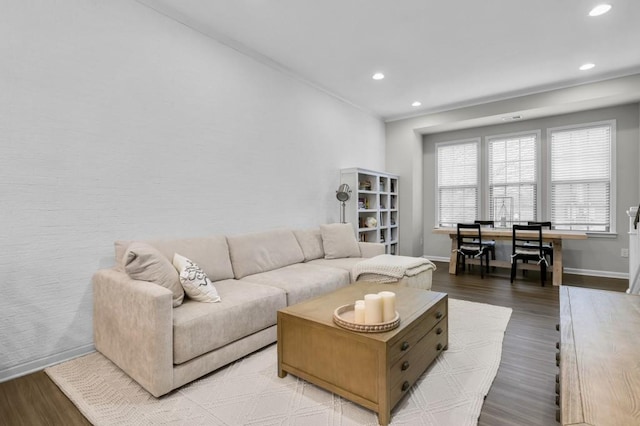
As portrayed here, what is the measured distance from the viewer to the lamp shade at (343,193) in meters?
4.78

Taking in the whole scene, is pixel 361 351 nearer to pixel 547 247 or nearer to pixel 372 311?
pixel 372 311

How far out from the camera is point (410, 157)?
6242mm

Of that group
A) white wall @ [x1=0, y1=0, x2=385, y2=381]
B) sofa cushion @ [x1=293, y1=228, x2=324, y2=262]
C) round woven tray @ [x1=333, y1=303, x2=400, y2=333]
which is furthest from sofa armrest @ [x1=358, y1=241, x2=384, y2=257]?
round woven tray @ [x1=333, y1=303, x2=400, y2=333]

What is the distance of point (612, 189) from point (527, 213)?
3.84 ft

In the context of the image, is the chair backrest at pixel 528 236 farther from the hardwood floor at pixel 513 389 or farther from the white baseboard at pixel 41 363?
the white baseboard at pixel 41 363

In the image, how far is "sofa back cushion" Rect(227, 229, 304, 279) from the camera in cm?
318

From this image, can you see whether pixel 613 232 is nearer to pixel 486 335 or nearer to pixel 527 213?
pixel 527 213

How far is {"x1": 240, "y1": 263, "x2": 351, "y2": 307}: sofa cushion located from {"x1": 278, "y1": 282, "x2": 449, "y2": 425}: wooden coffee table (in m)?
0.52

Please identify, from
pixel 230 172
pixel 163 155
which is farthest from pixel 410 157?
pixel 163 155

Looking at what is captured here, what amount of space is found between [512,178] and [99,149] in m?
6.11

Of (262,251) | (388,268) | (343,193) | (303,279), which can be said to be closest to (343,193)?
(343,193)

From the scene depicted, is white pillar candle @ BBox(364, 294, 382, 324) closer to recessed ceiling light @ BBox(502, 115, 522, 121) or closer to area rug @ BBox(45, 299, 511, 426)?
area rug @ BBox(45, 299, 511, 426)

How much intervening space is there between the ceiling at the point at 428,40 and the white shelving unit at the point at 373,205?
1.37 meters

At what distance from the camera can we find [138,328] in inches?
75.9
